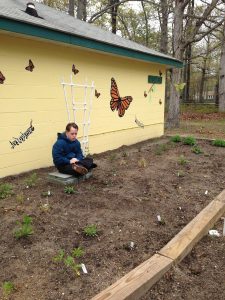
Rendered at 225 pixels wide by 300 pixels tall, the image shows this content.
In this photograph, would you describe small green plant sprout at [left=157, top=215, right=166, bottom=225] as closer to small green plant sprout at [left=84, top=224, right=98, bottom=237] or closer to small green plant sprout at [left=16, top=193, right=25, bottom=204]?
small green plant sprout at [left=84, top=224, right=98, bottom=237]

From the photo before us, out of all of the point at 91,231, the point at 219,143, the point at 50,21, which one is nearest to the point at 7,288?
the point at 91,231

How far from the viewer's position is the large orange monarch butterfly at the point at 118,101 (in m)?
8.58

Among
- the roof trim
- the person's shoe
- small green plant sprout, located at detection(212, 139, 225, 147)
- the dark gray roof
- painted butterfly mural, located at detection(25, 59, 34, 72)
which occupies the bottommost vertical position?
small green plant sprout, located at detection(212, 139, 225, 147)

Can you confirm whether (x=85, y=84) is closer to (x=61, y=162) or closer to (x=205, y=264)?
(x=61, y=162)

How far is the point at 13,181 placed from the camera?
5.71 m

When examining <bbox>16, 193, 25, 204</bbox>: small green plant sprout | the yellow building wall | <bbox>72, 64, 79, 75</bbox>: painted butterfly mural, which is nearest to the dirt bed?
<bbox>16, 193, 25, 204</bbox>: small green plant sprout

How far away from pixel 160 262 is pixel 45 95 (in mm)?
4542

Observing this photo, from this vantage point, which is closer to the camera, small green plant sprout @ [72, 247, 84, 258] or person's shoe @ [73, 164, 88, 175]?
small green plant sprout @ [72, 247, 84, 258]

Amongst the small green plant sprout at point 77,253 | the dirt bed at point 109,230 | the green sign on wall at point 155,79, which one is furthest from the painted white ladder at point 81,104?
the small green plant sprout at point 77,253

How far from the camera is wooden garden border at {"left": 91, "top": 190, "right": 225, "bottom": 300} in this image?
2588 millimetres

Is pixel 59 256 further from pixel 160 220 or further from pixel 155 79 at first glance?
pixel 155 79

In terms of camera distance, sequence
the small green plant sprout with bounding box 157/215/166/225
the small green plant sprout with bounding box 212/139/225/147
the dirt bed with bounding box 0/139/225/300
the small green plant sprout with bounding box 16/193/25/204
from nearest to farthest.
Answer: the dirt bed with bounding box 0/139/225/300, the small green plant sprout with bounding box 157/215/166/225, the small green plant sprout with bounding box 16/193/25/204, the small green plant sprout with bounding box 212/139/225/147

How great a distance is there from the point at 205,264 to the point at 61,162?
9.67 ft

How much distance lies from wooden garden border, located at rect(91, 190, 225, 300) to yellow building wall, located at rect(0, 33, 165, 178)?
143 inches
